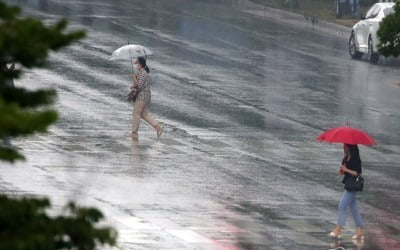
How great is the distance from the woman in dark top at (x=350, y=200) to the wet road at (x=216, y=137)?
19 cm

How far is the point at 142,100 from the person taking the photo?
2486 centimetres

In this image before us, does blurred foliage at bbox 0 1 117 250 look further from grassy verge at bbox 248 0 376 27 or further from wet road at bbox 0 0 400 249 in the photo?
grassy verge at bbox 248 0 376 27

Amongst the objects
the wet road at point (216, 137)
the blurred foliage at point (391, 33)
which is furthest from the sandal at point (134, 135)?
the blurred foliage at point (391, 33)

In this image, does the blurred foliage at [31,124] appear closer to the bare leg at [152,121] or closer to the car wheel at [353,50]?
the bare leg at [152,121]

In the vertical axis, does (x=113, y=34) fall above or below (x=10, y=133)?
below

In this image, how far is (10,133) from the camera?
479cm

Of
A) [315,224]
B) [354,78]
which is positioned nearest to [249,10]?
[354,78]

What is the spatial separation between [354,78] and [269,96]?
16.5 feet

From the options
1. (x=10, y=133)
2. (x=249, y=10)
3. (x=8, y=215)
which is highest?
(x=10, y=133)

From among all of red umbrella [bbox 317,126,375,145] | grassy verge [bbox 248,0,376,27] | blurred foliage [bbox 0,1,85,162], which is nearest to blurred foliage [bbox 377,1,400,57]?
red umbrella [bbox 317,126,375,145]

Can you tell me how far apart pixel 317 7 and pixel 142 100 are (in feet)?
89.5

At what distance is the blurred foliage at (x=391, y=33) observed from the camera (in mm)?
24172

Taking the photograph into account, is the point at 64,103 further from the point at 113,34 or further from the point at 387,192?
the point at 113,34

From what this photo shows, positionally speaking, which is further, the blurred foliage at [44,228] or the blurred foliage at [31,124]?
the blurred foliage at [44,228]
